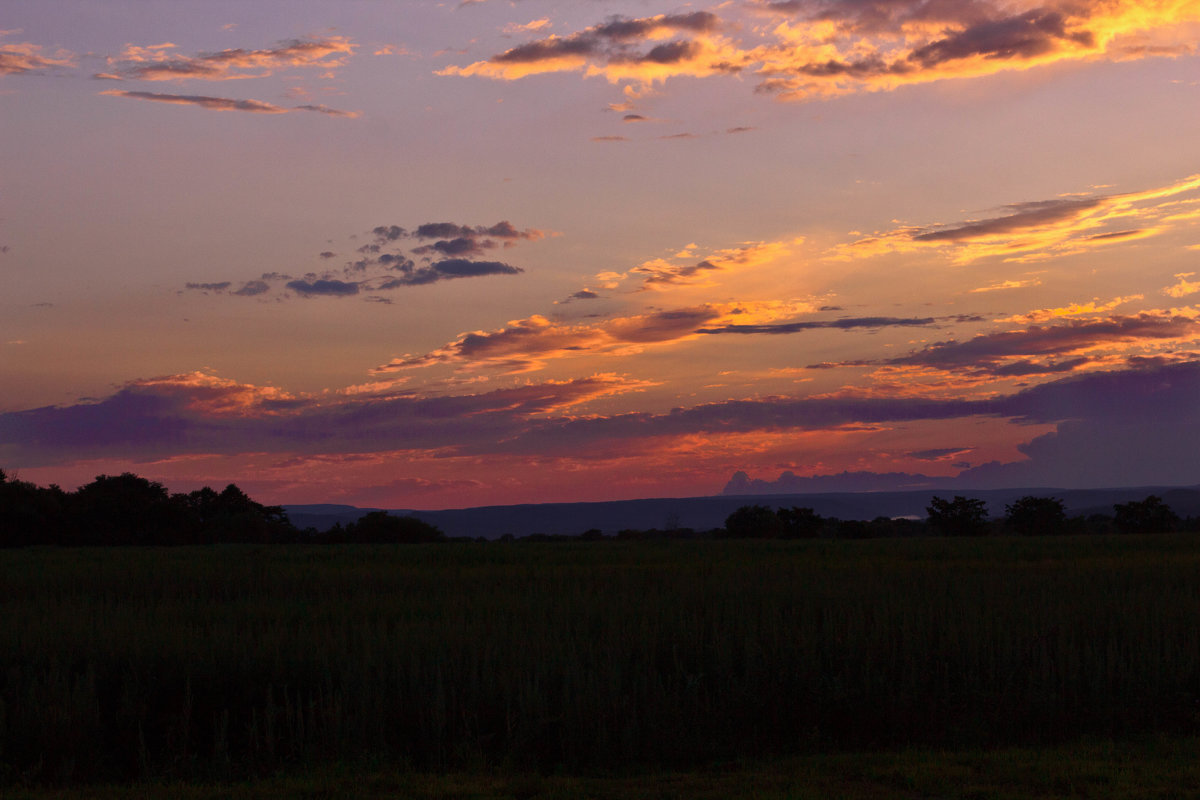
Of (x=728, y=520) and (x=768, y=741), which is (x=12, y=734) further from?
(x=728, y=520)

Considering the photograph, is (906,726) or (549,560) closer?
(906,726)

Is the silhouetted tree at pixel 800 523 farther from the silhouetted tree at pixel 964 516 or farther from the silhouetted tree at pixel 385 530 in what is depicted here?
the silhouetted tree at pixel 385 530

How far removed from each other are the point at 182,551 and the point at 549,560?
41.9 ft

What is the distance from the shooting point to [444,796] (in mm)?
7266

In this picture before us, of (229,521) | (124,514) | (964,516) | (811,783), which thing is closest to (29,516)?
(124,514)

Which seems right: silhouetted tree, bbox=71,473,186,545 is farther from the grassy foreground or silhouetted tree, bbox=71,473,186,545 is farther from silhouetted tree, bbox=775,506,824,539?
the grassy foreground

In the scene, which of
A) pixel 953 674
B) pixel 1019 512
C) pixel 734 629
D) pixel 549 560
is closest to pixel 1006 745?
pixel 953 674

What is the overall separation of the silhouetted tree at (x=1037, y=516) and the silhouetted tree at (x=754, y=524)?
483 inches

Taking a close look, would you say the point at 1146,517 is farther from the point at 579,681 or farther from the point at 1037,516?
the point at 579,681

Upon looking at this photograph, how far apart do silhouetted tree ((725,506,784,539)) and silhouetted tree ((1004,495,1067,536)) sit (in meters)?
12.3

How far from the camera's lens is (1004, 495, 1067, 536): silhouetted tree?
49406 millimetres

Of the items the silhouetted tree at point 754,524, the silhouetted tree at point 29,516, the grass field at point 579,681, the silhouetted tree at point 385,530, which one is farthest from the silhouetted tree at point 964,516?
the silhouetted tree at point 29,516

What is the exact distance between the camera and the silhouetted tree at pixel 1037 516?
49406 mm

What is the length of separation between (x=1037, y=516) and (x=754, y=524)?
1463 centimetres
